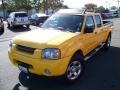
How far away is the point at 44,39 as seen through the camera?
568cm

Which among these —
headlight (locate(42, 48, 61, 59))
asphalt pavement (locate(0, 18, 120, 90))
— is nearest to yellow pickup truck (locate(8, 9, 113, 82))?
headlight (locate(42, 48, 61, 59))

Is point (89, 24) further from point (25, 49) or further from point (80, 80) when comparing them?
point (25, 49)

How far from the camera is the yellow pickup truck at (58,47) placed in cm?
532

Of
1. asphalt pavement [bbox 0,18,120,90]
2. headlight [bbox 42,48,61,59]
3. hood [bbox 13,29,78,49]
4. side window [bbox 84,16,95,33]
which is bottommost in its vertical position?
asphalt pavement [bbox 0,18,120,90]

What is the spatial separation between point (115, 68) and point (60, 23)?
2.27 metres

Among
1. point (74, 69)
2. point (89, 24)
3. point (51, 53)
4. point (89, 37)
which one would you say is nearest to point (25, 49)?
point (51, 53)

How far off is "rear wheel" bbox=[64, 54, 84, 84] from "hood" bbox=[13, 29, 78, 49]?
1.98 ft

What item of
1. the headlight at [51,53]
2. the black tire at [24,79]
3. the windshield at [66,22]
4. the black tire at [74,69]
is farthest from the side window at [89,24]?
the black tire at [24,79]

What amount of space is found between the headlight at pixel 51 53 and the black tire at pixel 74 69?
531mm

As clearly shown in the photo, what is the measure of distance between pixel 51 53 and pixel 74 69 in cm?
99

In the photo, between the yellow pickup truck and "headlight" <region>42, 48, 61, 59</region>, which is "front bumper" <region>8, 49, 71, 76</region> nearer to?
the yellow pickup truck

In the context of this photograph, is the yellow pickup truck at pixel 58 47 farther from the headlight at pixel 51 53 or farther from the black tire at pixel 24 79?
the black tire at pixel 24 79

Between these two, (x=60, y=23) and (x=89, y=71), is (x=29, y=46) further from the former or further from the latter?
(x=89, y=71)

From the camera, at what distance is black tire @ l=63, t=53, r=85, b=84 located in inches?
226
